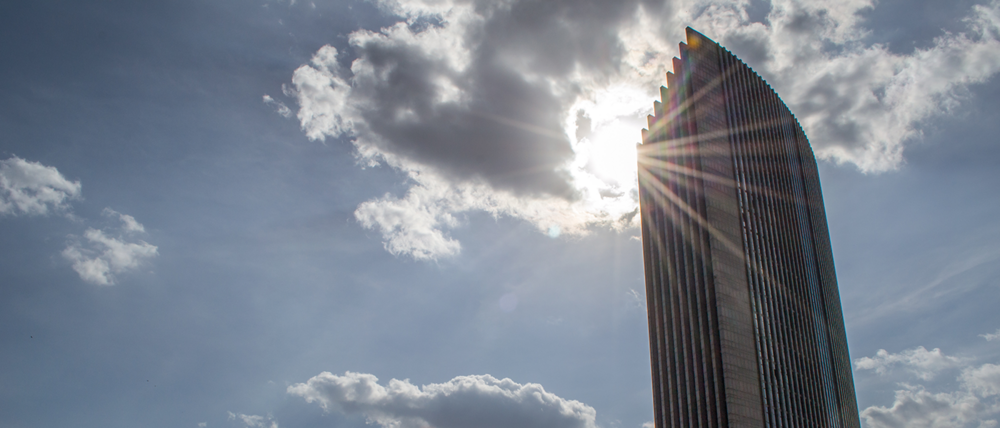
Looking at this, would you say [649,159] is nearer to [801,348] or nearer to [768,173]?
[768,173]

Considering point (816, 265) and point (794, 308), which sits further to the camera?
point (816, 265)

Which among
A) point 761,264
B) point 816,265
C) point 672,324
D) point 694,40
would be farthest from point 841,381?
point 694,40

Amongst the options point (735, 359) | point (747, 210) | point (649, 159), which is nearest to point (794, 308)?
point (747, 210)

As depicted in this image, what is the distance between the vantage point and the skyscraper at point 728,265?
298 feet

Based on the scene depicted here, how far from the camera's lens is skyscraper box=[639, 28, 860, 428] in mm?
90812

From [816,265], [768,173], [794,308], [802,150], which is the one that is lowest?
[794,308]

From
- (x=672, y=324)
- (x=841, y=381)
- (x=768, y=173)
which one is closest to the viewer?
(x=672, y=324)

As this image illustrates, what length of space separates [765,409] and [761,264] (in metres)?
24.3

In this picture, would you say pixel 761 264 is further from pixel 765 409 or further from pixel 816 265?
pixel 816 265

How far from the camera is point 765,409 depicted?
3511 inches

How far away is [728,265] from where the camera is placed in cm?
9450

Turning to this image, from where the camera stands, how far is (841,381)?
4872 inches

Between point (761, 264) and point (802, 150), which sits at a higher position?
point (802, 150)

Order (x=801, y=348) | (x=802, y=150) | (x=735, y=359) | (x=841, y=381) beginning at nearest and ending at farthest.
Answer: (x=735, y=359) < (x=801, y=348) < (x=841, y=381) < (x=802, y=150)
